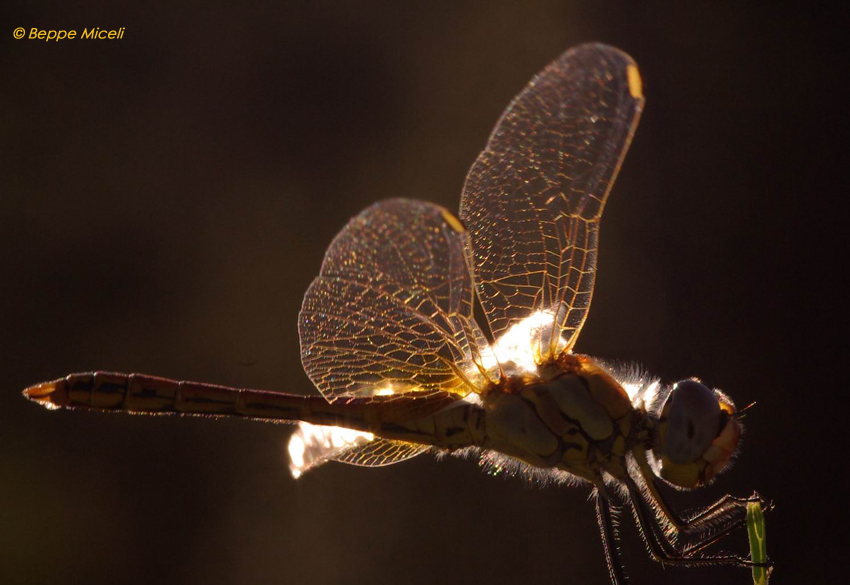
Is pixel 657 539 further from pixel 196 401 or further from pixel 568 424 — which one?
pixel 196 401

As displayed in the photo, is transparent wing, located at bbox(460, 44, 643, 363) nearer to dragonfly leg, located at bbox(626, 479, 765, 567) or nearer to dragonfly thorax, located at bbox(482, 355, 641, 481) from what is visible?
dragonfly thorax, located at bbox(482, 355, 641, 481)

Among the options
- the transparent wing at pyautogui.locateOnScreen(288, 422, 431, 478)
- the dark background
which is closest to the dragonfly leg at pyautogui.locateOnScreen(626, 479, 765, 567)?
the transparent wing at pyautogui.locateOnScreen(288, 422, 431, 478)

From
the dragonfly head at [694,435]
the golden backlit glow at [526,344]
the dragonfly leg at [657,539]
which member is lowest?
the dragonfly leg at [657,539]

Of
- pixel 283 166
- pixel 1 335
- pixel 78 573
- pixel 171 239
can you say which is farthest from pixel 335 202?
pixel 78 573

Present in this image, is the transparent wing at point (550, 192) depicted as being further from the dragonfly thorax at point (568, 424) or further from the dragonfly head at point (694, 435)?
the dragonfly head at point (694, 435)

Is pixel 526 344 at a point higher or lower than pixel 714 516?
higher

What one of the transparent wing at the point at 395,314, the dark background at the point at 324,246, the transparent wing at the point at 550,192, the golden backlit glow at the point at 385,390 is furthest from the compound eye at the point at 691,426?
the dark background at the point at 324,246

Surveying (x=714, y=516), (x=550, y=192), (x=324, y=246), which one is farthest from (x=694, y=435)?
(x=324, y=246)

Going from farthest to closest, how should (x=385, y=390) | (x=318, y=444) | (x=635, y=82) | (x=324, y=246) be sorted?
(x=324, y=246) < (x=318, y=444) < (x=385, y=390) < (x=635, y=82)
